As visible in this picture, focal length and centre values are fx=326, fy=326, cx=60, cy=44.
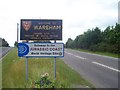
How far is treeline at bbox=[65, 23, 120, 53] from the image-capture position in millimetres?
59250

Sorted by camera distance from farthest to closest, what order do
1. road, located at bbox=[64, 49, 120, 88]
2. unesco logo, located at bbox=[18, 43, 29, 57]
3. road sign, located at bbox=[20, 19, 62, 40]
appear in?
road sign, located at bbox=[20, 19, 62, 40]
road, located at bbox=[64, 49, 120, 88]
unesco logo, located at bbox=[18, 43, 29, 57]

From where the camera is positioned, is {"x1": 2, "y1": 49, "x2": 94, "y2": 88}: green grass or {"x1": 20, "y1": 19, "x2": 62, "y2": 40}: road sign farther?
{"x1": 20, "y1": 19, "x2": 62, "y2": 40}: road sign

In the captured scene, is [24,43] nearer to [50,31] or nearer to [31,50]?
[31,50]

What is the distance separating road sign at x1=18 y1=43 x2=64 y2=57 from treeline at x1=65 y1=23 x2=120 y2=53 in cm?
4161

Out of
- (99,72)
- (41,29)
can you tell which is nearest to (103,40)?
(99,72)

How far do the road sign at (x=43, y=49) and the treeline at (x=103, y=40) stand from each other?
41.6m

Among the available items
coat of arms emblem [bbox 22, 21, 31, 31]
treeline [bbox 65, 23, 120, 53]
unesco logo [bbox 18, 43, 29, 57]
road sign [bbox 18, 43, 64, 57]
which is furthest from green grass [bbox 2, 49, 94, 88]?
treeline [bbox 65, 23, 120, 53]

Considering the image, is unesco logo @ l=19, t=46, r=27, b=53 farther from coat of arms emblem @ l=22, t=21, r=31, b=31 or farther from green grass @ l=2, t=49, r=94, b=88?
green grass @ l=2, t=49, r=94, b=88

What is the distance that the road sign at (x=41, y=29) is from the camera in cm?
1518

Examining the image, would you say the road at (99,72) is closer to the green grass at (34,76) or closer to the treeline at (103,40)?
the green grass at (34,76)

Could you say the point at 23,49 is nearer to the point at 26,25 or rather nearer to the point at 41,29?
the point at 26,25

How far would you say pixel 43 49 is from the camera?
48.7ft

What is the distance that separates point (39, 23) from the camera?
1518 centimetres

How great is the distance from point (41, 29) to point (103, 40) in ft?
198
